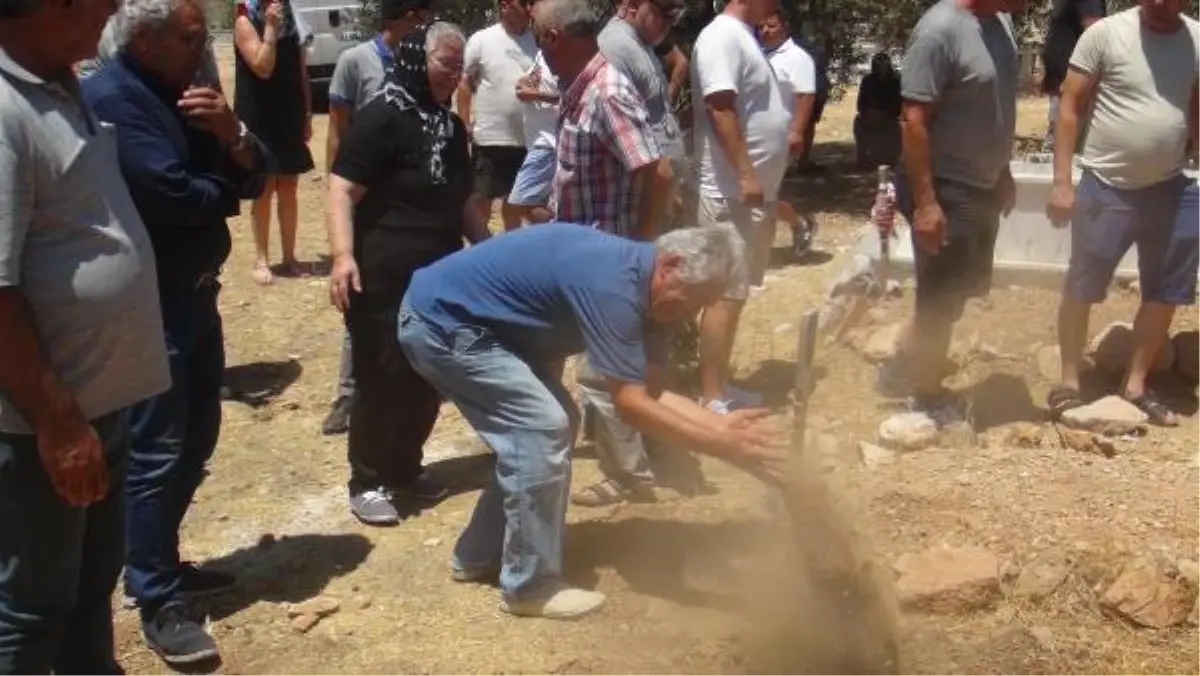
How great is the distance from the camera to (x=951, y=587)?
4223 millimetres

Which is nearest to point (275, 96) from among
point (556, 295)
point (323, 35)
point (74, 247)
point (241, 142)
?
point (241, 142)

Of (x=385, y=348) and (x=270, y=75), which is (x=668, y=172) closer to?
(x=385, y=348)

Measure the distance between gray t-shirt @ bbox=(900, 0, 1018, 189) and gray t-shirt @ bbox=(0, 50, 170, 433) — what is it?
3.17 metres

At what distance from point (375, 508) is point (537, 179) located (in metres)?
1.56

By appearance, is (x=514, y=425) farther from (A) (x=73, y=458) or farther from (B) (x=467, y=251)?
(A) (x=73, y=458)

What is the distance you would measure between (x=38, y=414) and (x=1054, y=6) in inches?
331

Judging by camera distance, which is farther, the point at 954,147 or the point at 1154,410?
→ the point at 1154,410

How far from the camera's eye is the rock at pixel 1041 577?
4.27 metres

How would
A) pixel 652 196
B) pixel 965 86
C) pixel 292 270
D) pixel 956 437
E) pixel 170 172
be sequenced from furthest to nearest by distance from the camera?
1. pixel 292 270
2. pixel 956 437
3. pixel 965 86
4. pixel 652 196
5. pixel 170 172

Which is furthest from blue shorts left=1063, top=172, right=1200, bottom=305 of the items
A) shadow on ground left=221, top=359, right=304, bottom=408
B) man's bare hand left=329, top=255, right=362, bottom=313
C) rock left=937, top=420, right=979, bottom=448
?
shadow on ground left=221, top=359, right=304, bottom=408

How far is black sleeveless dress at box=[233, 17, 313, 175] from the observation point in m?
7.86

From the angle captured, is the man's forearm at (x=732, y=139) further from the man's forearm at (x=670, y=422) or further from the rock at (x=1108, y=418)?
the man's forearm at (x=670, y=422)

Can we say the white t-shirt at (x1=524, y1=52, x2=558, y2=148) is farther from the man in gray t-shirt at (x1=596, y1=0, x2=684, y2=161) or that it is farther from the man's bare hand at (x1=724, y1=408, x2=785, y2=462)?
the man's bare hand at (x1=724, y1=408, x2=785, y2=462)

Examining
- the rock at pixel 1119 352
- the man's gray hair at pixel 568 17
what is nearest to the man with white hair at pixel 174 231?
the man's gray hair at pixel 568 17
